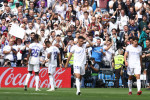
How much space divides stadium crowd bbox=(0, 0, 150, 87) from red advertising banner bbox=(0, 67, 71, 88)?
38 centimetres

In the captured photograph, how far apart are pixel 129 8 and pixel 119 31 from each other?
2.32 metres

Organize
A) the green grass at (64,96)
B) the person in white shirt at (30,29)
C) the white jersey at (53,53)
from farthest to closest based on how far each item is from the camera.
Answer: the person in white shirt at (30,29) < the white jersey at (53,53) < the green grass at (64,96)

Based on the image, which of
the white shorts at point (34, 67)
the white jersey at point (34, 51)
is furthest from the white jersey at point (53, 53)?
the white shorts at point (34, 67)

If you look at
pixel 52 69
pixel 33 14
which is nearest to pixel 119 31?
pixel 33 14

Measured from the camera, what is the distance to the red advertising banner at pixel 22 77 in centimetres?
2392

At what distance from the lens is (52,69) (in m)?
20.5

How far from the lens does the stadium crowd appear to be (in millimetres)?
24108

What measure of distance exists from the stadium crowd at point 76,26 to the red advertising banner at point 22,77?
0.38m

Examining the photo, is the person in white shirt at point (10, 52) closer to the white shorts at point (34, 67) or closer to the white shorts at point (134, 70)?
the white shorts at point (34, 67)

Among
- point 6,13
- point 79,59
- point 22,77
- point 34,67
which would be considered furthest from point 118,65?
point 6,13

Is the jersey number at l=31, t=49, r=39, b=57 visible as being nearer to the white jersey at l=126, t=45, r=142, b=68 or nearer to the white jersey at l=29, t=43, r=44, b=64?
the white jersey at l=29, t=43, r=44, b=64

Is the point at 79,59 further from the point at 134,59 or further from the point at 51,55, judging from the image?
the point at 51,55

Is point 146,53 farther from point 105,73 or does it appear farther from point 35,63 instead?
point 35,63

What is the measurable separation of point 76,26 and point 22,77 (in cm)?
497
